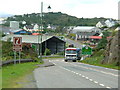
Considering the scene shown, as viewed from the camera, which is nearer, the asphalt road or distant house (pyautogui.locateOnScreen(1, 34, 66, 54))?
the asphalt road

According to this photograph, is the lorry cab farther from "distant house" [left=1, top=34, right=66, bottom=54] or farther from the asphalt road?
the asphalt road

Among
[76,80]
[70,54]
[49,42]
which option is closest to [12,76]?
[76,80]

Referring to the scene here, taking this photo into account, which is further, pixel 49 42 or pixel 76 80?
pixel 49 42

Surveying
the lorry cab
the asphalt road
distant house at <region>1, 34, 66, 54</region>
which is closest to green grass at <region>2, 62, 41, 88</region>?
the asphalt road

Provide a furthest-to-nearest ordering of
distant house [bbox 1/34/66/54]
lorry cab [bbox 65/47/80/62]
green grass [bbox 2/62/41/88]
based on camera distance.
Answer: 1. distant house [bbox 1/34/66/54]
2. lorry cab [bbox 65/47/80/62]
3. green grass [bbox 2/62/41/88]

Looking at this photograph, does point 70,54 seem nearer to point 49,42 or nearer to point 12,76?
point 49,42

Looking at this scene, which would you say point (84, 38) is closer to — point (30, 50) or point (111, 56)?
point (30, 50)

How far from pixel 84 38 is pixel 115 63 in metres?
121

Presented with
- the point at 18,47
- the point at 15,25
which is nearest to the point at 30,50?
the point at 18,47

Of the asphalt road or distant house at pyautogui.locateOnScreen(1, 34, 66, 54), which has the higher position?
distant house at pyautogui.locateOnScreen(1, 34, 66, 54)

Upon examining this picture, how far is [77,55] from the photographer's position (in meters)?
68.4

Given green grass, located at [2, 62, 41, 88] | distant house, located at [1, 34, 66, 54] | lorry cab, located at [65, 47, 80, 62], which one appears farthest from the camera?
distant house, located at [1, 34, 66, 54]

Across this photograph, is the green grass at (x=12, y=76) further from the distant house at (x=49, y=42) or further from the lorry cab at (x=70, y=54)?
the distant house at (x=49, y=42)

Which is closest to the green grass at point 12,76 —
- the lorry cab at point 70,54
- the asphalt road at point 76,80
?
the asphalt road at point 76,80
